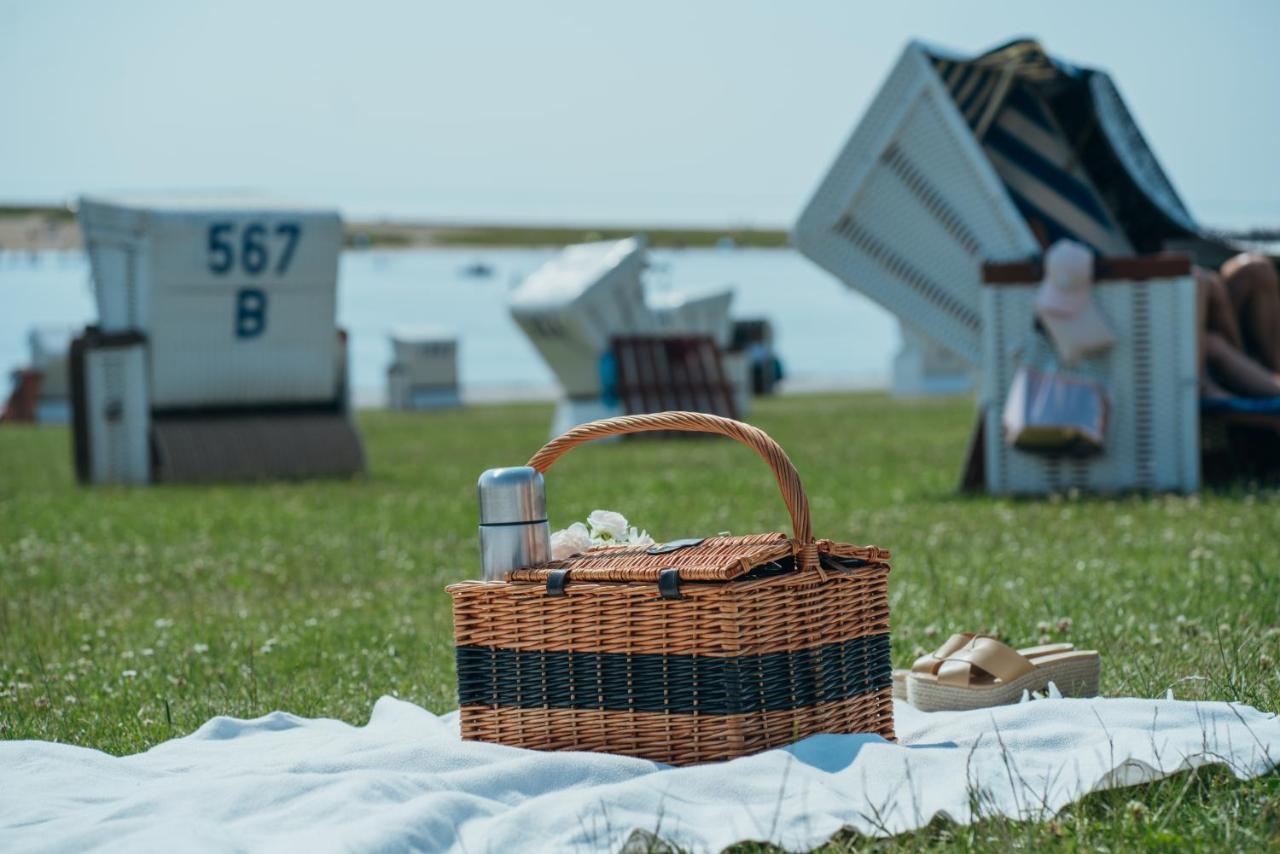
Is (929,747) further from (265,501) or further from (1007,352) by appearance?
(265,501)

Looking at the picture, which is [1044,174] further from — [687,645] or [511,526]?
[687,645]

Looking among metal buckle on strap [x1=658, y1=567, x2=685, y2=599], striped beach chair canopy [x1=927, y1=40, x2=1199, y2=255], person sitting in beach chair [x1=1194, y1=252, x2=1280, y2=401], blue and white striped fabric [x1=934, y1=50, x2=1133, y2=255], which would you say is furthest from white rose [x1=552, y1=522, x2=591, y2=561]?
blue and white striped fabric [x1=934, y1=50, x2=1133, y2=255]

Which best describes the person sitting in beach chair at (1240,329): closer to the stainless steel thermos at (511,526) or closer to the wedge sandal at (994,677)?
the wedge sandal at (994,677)

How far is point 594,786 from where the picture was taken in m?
3.39

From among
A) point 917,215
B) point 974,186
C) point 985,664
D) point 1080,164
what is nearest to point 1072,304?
point 974,186

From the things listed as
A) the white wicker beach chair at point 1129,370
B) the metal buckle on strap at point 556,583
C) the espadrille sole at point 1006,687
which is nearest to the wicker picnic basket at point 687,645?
the metal buckle on strap at point 556,583

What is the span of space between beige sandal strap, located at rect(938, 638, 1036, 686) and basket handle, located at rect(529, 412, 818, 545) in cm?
85

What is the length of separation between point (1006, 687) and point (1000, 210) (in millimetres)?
6410

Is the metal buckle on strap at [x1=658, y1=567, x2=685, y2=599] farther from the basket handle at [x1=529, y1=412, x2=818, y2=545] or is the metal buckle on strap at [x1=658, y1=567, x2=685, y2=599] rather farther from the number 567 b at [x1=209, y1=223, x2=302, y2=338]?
the number 567 b at [x1=209, y1=223, x2=302, y2=338]

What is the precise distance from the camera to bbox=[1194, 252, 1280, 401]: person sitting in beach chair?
10.0 m

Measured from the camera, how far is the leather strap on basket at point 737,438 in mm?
3559

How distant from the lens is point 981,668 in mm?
4305

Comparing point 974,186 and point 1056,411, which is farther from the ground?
point 974,186

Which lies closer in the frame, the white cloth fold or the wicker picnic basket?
the wicker picnic basket
